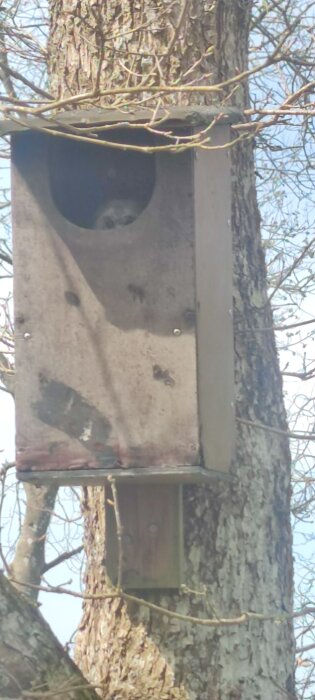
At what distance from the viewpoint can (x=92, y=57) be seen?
3.35 metres

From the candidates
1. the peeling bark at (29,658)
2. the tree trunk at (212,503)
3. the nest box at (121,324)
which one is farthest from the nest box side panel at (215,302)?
the peeling bark at (29,658)

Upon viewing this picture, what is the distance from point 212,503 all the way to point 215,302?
1.55ft

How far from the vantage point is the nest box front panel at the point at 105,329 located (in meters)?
2.83

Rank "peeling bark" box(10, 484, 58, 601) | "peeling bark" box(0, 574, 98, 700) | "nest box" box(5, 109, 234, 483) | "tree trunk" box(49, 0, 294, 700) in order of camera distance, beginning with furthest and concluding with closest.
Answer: "peeling bark" box(10, 484, 58, 601)
"tree trunk" box(49, 0, 294, 700)
"nest box" box(5, 109, 234, 483)
"peeling bark" box(0, 574, 98, 700)

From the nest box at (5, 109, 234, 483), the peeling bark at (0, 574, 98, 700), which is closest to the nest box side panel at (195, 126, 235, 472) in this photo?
the nest box at (5, 109, 234, 483)

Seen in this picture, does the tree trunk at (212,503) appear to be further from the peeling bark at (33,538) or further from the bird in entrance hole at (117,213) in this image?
the peeling bark at (33,538)

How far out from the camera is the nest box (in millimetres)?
2822

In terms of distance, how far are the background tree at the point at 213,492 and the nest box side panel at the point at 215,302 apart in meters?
0.11

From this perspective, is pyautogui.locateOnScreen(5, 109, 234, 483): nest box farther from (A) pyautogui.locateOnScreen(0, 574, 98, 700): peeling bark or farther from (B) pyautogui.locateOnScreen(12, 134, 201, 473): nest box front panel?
(A) pyautogui.locateOnScreen(0, 574, 98, 700): peeling bark

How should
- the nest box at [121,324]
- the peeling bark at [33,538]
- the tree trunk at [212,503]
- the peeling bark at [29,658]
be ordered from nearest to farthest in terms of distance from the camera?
the peeling bark at [29,658] → the nest box at [121,324] → the tree trunk at [212,503] → the peeling bark at [33,538]

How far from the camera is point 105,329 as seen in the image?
2898 mm

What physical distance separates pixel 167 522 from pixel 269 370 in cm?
59

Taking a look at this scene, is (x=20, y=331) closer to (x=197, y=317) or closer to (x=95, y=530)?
(x=197, y=317)

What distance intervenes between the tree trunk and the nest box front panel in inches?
11.5
